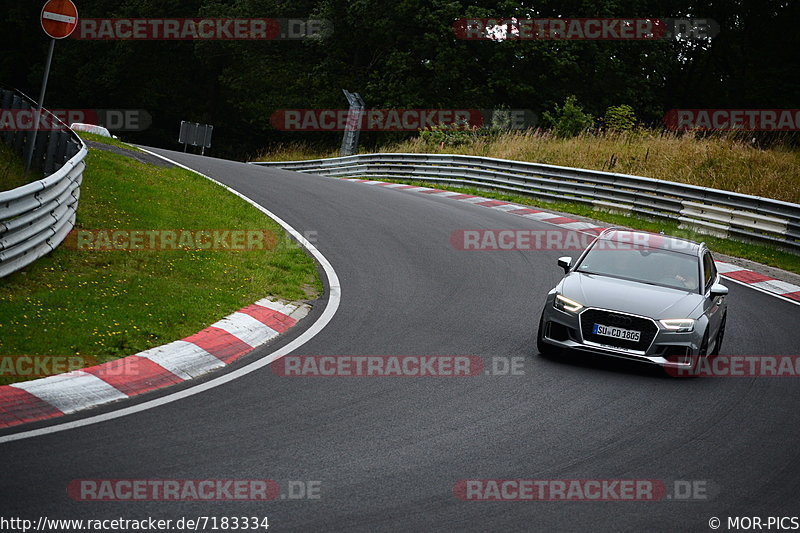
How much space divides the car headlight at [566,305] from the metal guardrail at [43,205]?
6196mm

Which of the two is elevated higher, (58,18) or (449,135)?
(58,18)

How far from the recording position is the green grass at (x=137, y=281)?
8844 millimetres

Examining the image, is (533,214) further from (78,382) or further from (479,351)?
(78,382)

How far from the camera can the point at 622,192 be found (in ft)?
73.8

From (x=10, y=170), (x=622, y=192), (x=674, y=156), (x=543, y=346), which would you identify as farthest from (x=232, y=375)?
(x=674, y=156)

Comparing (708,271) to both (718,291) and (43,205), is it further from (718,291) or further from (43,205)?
(43,205)

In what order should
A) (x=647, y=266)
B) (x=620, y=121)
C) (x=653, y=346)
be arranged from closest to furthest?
1. (x=653, y=346)
2. (x=647, y=266)
3. (x=620, y=121)

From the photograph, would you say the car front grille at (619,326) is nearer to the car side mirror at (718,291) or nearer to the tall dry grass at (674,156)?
the car side mirror at (718,291)

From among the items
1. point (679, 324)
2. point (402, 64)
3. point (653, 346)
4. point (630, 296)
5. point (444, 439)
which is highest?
point (402, 64)

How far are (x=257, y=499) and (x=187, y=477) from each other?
554mm

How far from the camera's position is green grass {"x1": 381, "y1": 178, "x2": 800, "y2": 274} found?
18422 millimetres

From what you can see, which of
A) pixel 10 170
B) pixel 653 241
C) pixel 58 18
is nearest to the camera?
pixel 653 241

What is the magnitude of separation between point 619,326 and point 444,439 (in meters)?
3.40

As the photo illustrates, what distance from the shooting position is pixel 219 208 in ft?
54.0
